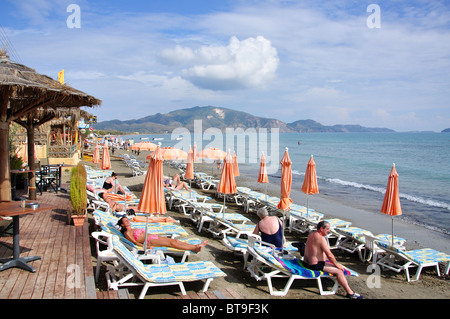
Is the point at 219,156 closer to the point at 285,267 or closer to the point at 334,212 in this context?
the point at 334,212

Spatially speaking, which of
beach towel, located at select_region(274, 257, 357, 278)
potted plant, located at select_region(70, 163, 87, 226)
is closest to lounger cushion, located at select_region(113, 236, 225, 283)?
beach towel, located at select_region(274, 257, 357, 278)

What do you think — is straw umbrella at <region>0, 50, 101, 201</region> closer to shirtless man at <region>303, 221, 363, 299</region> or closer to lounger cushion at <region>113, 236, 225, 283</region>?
lounger cushion at <region>113, 236, 225, 283</region>

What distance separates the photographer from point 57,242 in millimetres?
5879

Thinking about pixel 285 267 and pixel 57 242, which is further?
pixel 57 242

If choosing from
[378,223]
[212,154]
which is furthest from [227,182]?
[212,154]

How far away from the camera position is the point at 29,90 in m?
6.22

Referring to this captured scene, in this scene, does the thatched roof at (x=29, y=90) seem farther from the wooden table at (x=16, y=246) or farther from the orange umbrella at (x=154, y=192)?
the orange umbrella at (x=154, y=192)

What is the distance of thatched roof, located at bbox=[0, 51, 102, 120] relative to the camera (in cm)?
593

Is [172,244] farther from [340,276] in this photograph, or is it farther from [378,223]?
[378,223]

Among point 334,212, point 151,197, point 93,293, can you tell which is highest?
point 151,197

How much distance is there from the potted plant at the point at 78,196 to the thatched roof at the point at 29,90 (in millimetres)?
1488
